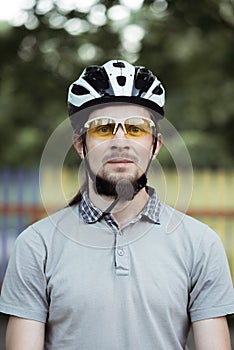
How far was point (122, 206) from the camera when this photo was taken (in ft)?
9.12

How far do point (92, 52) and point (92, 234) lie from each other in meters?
11.6

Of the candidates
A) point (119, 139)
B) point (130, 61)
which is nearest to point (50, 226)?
point (119, 139)

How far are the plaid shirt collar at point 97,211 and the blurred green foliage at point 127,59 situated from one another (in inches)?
313

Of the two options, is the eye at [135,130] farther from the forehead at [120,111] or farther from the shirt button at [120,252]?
the shirt button at [120,252]

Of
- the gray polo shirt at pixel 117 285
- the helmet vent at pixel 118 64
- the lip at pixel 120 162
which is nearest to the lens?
the gray polo shirt at pixel 117 285

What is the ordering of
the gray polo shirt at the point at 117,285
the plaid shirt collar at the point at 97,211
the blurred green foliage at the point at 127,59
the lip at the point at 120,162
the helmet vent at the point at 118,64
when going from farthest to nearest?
the blurred green foliage at the point at 127,59, the helmet vent at the point at 118,64, the plaid shirt collar at the point at 97,211, the lip at the point at 120,162, the gray polo shirt at the point at 117,285

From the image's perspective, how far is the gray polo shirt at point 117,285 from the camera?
8.38 feet

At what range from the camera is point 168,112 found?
14352 mm

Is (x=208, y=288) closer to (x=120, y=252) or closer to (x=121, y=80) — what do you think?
(x=120, y=252)

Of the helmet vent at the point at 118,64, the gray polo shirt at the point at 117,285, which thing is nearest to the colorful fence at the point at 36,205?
the helmet vent at the point at 118,64

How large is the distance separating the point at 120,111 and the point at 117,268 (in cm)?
59

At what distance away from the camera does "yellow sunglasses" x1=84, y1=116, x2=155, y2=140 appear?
2.69 m

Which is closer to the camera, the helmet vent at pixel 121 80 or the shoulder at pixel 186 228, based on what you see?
the shoulder at pixel 186 228

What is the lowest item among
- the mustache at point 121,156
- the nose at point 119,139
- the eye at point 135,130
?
the mustache at point 121,156
